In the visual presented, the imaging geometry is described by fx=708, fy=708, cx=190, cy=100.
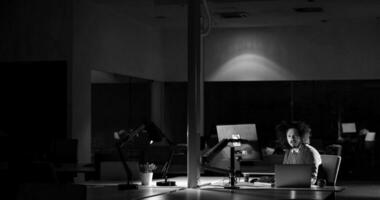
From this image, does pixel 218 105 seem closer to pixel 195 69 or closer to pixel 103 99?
pixel 103 99

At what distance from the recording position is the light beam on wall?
16.1 m

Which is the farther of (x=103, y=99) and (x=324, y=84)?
(x=324, y=84)

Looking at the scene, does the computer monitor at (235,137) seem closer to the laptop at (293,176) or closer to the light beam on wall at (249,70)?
the laptop at (293,176)

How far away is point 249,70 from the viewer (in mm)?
16203

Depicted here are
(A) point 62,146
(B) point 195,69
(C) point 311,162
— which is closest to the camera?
(B) point 195,69

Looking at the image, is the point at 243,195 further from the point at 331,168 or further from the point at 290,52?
the point at 290,52

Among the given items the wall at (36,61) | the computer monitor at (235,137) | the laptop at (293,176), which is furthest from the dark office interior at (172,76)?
the laptop at (293,176)

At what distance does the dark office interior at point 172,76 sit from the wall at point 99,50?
0.03 m

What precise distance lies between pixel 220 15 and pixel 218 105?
108 inches

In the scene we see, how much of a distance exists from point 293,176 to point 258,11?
308 inches

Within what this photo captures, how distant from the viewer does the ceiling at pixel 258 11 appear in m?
12.8

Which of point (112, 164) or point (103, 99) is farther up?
point (103, 99)

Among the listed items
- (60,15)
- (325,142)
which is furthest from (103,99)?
(325,142)

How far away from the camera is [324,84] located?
15.9m
